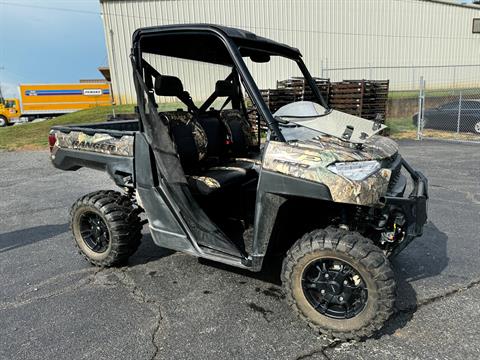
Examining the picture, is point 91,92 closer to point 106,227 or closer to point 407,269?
point 106,227

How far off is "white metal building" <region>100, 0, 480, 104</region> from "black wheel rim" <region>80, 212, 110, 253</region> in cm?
1624

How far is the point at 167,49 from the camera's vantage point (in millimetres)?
3357

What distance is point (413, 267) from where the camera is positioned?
3.53 meters

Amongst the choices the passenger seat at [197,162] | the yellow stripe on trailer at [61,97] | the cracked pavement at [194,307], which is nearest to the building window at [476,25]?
the yellow stripe on trailer at [61,97]

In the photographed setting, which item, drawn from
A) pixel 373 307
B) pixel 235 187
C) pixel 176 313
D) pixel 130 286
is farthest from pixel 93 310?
pixel 373 307

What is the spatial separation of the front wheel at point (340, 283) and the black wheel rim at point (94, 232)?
192 cm

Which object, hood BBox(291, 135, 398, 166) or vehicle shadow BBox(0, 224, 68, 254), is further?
vehicle shadow BBox(0, 224, 68, 254)

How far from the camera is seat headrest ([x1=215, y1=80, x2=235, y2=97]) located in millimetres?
4189

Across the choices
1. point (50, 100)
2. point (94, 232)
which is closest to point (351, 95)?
point (94, 232)

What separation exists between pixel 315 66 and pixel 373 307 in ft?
78.9

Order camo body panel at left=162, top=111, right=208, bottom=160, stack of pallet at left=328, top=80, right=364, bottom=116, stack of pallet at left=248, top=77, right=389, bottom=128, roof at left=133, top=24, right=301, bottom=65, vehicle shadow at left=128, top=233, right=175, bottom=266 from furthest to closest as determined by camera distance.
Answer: stack of pallet at left=328, top=80, right=364, bottom=116
stack of pallet at left=248, top=77, right=389, bottom=128
vehicle shadow at left=128, top=233, right=175, bottom=266
camo body panel at left=162, top=111, right=208, bottom=160
roof at left=133, top=24, right=301, bottom=65

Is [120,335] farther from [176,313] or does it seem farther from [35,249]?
[35,249]

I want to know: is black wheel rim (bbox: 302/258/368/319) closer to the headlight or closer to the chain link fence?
the headlight

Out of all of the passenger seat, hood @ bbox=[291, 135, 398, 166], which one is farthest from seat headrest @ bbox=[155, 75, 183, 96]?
hood @ bbox=[291, 135, 398, 166]
